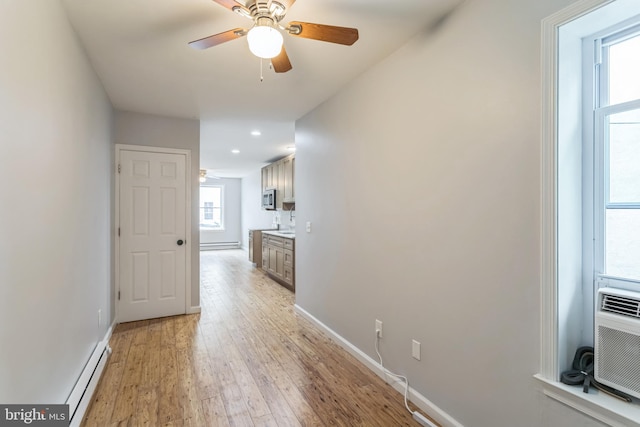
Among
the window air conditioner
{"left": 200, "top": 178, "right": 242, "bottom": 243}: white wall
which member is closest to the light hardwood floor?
the window air conditioner

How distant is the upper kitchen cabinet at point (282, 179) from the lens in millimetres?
5695

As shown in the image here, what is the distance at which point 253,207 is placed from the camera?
909 centimetres

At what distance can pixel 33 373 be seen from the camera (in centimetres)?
138

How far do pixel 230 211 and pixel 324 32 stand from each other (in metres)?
9.33

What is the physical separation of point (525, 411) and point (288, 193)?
190 inches

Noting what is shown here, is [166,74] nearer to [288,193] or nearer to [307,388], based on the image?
A: [307,388]

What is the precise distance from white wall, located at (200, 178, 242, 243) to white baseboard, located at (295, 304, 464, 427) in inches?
287

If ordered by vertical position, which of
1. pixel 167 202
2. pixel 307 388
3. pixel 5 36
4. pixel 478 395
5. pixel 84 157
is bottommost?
pixel 307 388

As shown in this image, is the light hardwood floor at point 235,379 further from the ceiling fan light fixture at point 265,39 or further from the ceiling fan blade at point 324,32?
the ceiling fan blade at point 324,32

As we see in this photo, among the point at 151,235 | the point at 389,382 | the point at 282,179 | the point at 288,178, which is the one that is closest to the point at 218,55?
the point at 151,235

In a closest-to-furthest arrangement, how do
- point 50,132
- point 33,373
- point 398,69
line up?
point 33,373 → point 50,132 → point 398,69

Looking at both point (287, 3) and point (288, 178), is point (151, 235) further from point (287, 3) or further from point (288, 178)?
point (287, 3)

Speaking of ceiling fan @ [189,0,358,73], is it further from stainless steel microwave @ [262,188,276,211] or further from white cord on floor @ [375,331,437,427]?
stainless steel microwave @ [262,188,276,211]

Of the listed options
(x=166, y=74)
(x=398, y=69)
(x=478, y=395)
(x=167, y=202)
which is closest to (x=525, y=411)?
(x=478, y=395)
